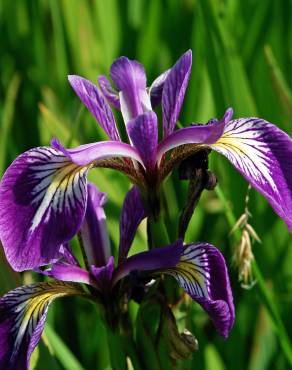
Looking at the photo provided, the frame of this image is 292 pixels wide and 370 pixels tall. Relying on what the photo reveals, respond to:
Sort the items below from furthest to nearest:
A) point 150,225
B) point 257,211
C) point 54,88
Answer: point 54,88
point 257,211
point 150,225

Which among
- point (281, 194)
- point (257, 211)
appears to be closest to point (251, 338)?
point (257, 211)

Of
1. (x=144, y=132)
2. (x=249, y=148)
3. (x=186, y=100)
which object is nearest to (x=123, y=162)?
(x=144, y=132)

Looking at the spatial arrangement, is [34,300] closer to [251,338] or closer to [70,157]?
[70,157]

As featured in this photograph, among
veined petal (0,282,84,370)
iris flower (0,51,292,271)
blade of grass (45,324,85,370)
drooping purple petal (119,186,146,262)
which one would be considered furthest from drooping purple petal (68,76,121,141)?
blade of grass (45,324,85,370)

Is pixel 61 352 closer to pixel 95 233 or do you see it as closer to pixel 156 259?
pixel 95 233

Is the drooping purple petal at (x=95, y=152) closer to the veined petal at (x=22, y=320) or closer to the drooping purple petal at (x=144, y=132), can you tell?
the drooping purple petal at (x=144, y=132)

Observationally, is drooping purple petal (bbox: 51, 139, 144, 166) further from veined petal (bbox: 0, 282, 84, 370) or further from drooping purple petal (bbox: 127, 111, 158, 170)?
veined petal (bbox: 0, 282, 84, 370)
